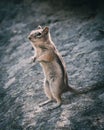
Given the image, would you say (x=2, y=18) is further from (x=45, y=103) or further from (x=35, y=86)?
(x=45, y=103)

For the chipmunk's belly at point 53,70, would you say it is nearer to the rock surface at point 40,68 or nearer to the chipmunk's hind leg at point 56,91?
the chipmunk's hind leg at point 56,91

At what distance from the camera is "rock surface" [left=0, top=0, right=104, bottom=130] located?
19.4 ft

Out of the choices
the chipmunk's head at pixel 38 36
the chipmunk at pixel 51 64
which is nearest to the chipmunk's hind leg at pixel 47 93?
→ the chipmunk at pixel 51 64

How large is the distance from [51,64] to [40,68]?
1.73 m

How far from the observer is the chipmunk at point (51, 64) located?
20.1 ft

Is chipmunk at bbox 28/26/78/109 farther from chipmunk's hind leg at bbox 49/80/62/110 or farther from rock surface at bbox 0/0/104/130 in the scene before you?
rock surface at bbox 0/0/104/130

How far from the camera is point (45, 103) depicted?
6449mm

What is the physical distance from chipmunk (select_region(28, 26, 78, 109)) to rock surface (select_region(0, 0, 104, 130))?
0.28 m

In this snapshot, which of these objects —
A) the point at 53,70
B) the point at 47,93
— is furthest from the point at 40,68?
the point at 53,70

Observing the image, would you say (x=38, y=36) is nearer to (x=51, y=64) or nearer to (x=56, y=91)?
(x=51, y=64)

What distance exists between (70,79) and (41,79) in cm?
68

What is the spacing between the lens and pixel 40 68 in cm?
787

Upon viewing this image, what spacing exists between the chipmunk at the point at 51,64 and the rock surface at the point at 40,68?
28cm

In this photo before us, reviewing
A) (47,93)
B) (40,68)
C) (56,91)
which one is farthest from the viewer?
(40,68)
